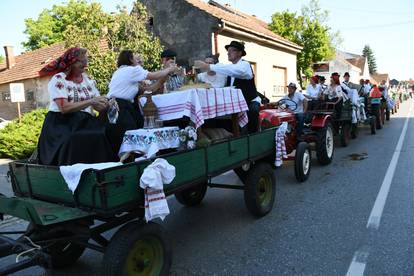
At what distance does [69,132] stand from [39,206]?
0.73 meters

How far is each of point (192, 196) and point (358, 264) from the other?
2.77 meters

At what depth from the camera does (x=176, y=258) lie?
13.8 ft

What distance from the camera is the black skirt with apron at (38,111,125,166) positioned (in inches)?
140

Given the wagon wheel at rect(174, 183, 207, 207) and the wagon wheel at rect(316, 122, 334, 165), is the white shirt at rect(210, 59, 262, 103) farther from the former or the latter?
the wagon wheel at rect(316, 122, 334, 165)

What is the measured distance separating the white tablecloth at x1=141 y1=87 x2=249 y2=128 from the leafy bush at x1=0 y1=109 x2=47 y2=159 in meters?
7.09

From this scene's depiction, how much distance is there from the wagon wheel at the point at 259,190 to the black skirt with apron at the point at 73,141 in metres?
1.92

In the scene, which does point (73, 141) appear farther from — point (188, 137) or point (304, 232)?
point (304, 232)

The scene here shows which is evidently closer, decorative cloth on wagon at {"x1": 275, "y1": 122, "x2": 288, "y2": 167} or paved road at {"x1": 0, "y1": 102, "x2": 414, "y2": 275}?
paved road at {"x1": 0, "y1": 102, "x2": 414, "y2": 275}

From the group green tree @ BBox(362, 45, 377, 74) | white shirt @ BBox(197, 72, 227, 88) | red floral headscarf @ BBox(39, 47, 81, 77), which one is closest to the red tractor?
white shirt @ BBox(197, 72, 227, 88)

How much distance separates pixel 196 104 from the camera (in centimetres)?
432

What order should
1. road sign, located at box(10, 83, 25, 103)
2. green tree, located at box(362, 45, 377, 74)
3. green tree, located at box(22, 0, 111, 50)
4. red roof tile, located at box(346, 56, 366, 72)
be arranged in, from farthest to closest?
1. green tree, located at box(362, 45, 377, 74)
2. red roof tile, located at box(346, 56, 366, 72)
3. green tree, located at box(22, 0, 111, 50)
4. road sign, located at box(10, 83, 25, 103)

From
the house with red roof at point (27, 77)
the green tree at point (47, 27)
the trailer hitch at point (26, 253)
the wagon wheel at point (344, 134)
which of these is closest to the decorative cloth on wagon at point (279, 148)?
the trailer hitch at point (26, 253)

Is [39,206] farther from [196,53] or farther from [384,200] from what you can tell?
[196,53]

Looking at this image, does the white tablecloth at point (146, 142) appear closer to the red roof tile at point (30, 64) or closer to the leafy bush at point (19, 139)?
the leafy bush at point (19, 139)
